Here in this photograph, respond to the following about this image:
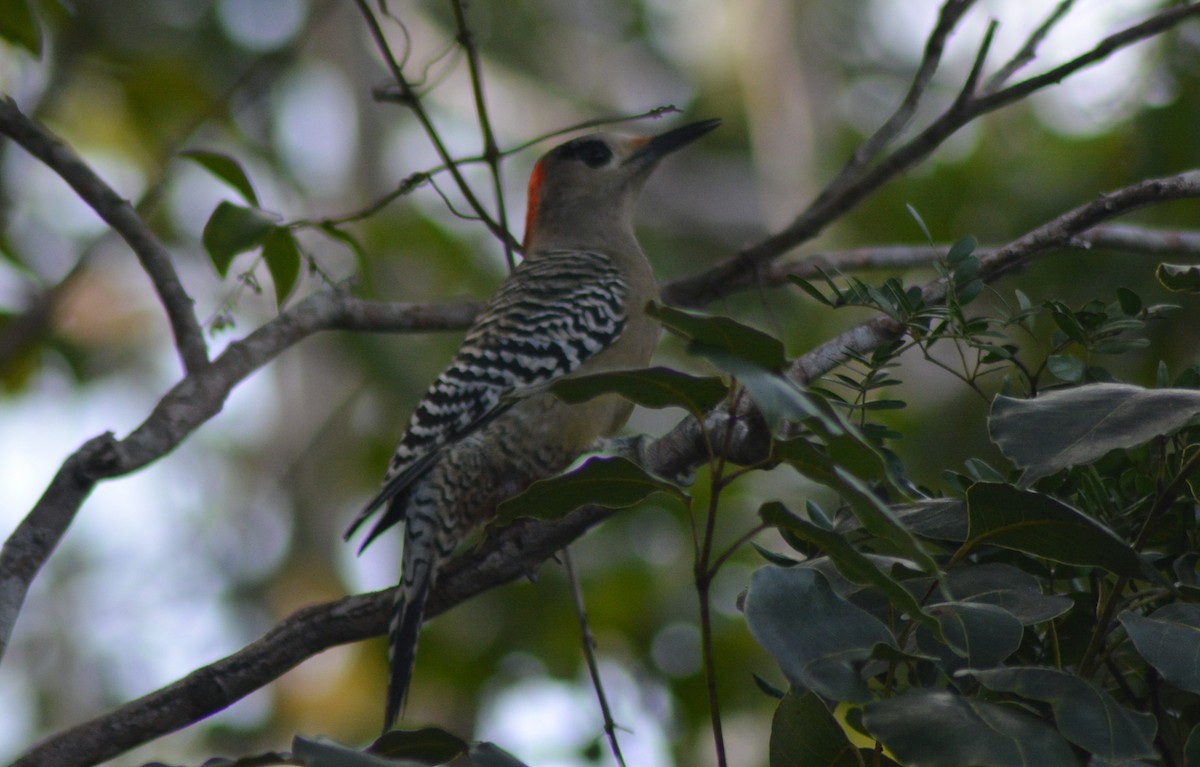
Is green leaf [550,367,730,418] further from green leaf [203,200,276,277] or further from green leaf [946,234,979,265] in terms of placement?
green leaf [203,200,276,277]

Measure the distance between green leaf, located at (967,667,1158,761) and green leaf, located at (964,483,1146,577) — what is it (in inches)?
6.6

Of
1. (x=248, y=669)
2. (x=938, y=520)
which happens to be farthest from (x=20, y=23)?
(x=938, y=520)

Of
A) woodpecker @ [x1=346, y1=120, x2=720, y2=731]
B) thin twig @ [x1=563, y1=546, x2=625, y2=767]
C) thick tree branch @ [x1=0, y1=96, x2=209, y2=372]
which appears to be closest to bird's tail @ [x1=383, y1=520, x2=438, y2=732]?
woodpecker @ [x1=346, y1=120, x2=720, y2=731]

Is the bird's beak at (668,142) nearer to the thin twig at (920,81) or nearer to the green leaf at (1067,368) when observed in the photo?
the thin twig at (920,81)

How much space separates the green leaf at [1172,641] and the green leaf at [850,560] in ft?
0.86

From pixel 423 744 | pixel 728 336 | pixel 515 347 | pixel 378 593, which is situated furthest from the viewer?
pixel 515 347

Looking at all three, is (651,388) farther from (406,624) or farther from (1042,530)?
(406,624)

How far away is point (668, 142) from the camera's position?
5.15m

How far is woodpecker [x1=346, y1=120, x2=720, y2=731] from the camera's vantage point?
3732 mm

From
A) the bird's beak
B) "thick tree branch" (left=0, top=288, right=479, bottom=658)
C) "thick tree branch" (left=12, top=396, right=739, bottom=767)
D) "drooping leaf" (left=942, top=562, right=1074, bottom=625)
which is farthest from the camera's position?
the bird's beak

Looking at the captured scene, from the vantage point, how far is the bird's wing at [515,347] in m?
4.03

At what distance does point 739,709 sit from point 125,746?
3.22m

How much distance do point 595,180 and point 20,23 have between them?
295cm

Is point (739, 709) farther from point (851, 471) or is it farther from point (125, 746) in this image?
point (851, 471)
